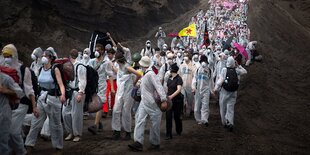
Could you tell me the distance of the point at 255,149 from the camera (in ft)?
35.7

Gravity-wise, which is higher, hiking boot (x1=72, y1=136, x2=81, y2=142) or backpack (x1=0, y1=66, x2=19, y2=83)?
backpack (x1=0, y1=66, x2=19, y2=83)

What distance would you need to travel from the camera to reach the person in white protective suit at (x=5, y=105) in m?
6.89

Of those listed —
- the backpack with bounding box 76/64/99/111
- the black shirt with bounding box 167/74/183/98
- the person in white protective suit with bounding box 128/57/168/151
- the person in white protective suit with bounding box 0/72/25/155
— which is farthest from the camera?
the black shirt with bounding box 167/74/183/98

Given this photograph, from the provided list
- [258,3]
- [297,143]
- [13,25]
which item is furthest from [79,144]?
[258,3]

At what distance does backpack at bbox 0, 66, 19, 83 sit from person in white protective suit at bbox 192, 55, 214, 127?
6.23 metres

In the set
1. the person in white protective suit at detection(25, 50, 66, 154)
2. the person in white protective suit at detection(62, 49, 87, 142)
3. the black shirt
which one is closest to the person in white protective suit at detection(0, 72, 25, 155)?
the person in white protective suit at detection(25, 50, 66, 154)

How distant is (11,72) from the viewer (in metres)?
7.22

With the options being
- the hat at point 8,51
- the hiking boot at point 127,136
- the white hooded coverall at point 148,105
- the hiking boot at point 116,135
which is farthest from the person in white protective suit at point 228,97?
the hat at point 8,51

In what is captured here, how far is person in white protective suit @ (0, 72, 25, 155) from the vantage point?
689cm

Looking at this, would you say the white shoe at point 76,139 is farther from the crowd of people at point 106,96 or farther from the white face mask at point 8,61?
the white face mask at point 8,61

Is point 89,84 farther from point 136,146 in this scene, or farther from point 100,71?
point 136,146

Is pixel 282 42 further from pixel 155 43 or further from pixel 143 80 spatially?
pixel 143 80

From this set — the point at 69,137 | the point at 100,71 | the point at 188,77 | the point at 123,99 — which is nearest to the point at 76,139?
the point at 69,137

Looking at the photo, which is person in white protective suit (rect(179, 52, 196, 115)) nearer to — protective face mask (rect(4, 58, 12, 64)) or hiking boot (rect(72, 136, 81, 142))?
hiking boot (rect(72, 136, 81, 142))
